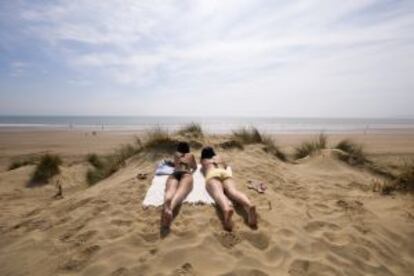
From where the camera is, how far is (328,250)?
4773mm

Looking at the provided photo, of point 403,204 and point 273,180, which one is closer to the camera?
point 403,204

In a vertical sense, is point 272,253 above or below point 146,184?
below

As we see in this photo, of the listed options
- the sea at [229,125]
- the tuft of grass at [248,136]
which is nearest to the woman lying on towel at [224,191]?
the tuft of grass at [248,136]

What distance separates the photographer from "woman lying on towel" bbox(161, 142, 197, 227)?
16.2 ft

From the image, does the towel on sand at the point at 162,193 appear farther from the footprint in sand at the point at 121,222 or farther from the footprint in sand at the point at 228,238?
the footprint in sand at the point at 228,238

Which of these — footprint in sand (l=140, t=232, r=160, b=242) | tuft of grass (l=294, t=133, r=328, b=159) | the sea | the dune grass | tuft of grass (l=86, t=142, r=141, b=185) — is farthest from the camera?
the sea

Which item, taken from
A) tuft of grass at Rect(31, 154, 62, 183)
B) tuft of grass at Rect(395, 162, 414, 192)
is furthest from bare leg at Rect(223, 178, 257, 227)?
tuft of grass at Rect(31, 154, 62, 183)

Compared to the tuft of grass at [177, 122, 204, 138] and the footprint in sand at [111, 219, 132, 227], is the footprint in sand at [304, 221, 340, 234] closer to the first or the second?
the footprint in sand at [111, 219, 132, 227]

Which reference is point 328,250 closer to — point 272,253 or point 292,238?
point 292,238

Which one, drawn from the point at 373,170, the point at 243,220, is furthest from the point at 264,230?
the point at 373,170

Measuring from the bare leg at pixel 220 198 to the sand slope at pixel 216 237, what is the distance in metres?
0.15

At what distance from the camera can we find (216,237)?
4660mm

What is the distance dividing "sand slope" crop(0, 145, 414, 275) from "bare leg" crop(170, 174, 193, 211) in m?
0.19

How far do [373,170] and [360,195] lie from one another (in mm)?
2638
